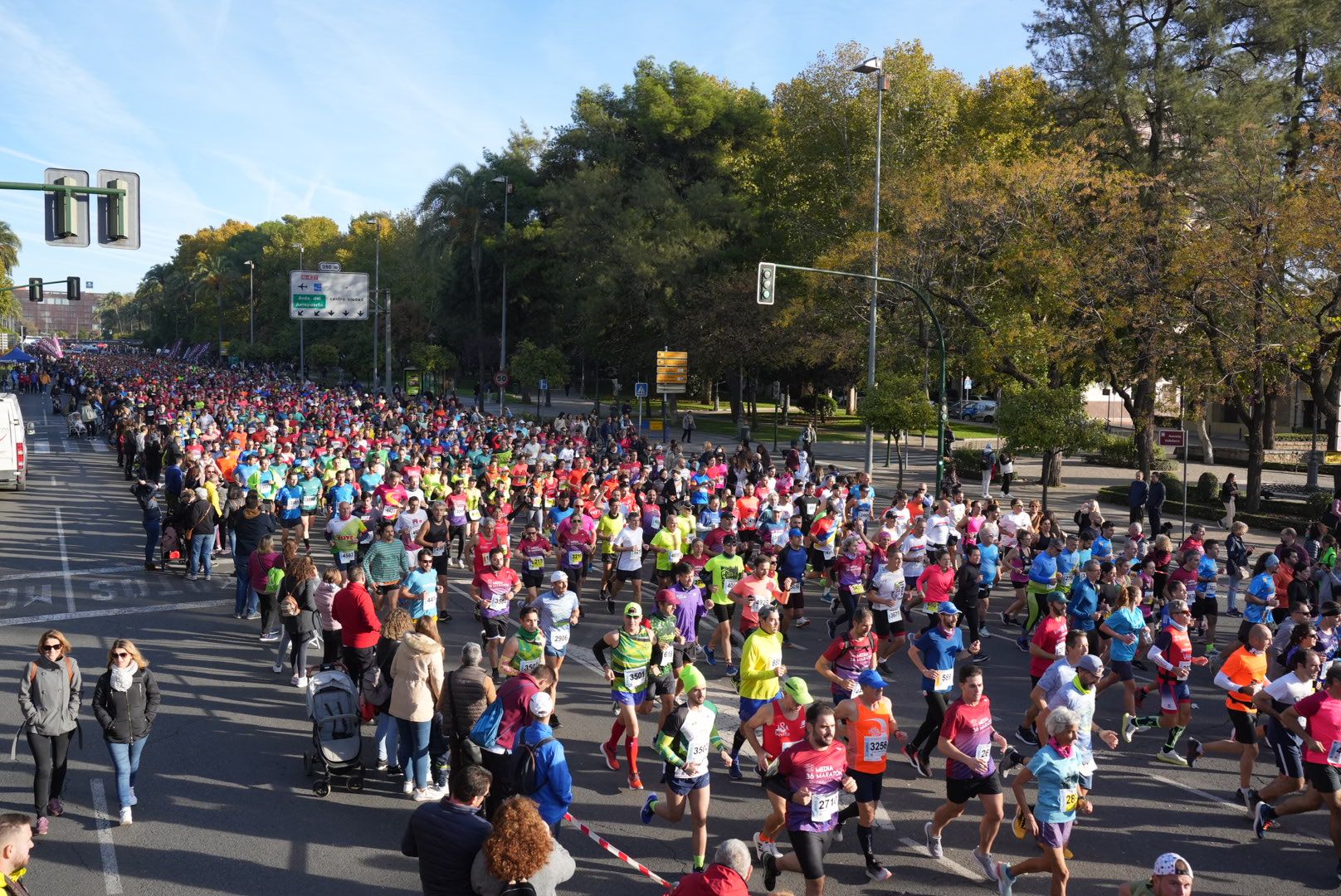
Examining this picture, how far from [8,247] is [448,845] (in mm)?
80373

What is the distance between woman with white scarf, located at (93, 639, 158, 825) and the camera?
7258 millimetres

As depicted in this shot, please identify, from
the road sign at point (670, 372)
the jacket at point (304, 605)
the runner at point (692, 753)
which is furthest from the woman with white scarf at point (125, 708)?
the road sign at point (670, 372)

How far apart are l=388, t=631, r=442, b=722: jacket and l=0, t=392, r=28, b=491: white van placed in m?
19.4

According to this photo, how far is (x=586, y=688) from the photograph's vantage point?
11.1 meters

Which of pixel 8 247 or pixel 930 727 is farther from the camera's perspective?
pixel 8 247

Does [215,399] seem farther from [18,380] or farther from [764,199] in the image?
[18,380]

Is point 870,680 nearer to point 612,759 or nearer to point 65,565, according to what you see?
point 612,759

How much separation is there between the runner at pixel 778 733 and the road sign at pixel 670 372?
2612 centimetres

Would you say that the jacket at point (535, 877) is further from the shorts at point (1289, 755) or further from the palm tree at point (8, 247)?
the palm tree at point (8, 247)

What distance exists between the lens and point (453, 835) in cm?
490

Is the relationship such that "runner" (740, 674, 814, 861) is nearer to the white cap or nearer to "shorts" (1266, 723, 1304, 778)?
the white cap

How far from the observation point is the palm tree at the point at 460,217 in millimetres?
55219

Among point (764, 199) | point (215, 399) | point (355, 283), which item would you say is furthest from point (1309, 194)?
point (355, 283)

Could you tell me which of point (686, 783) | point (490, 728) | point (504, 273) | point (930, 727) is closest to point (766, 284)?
point (930, 727)
